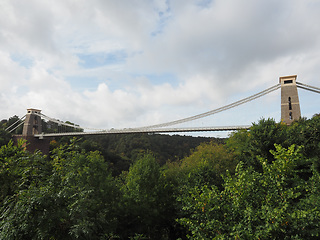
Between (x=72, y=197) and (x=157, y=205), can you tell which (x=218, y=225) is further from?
(x=157, y=205)

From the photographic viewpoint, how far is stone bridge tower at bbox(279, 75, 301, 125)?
29.4 metres

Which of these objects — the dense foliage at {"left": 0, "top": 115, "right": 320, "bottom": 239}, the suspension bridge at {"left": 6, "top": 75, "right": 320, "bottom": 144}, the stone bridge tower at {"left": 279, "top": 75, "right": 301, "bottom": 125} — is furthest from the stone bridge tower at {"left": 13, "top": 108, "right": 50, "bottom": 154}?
the stone bridge tower at {"left": 279, "top": 75, "right": 301, "bottom": 125}

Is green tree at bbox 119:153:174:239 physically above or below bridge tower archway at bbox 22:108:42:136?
below

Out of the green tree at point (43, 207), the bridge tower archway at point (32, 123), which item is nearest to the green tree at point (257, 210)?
the green tree at point (43, 207)

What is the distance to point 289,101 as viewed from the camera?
30.2 metres

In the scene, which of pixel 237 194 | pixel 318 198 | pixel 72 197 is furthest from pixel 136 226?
pixel 318 198

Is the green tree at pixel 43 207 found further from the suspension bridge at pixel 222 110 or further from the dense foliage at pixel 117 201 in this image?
the suspension bridge at pixel 222 110

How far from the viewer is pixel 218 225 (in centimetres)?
670

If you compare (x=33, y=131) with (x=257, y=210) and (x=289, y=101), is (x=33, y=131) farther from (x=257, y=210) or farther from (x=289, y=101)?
(x=257, y=210)

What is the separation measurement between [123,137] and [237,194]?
71.8 meters

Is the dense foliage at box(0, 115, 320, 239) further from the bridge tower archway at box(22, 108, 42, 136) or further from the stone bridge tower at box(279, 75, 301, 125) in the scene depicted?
the bridge tower archway at box(22, 108, 42, 136)

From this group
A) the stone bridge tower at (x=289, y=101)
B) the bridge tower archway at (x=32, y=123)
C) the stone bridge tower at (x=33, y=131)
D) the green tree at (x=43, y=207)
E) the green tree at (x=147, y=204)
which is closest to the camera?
the green tree at (x=43, y=207)

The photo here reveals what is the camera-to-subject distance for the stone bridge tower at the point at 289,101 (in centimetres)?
2937

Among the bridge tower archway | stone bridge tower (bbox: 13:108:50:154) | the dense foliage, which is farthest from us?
the bridge tower archway
